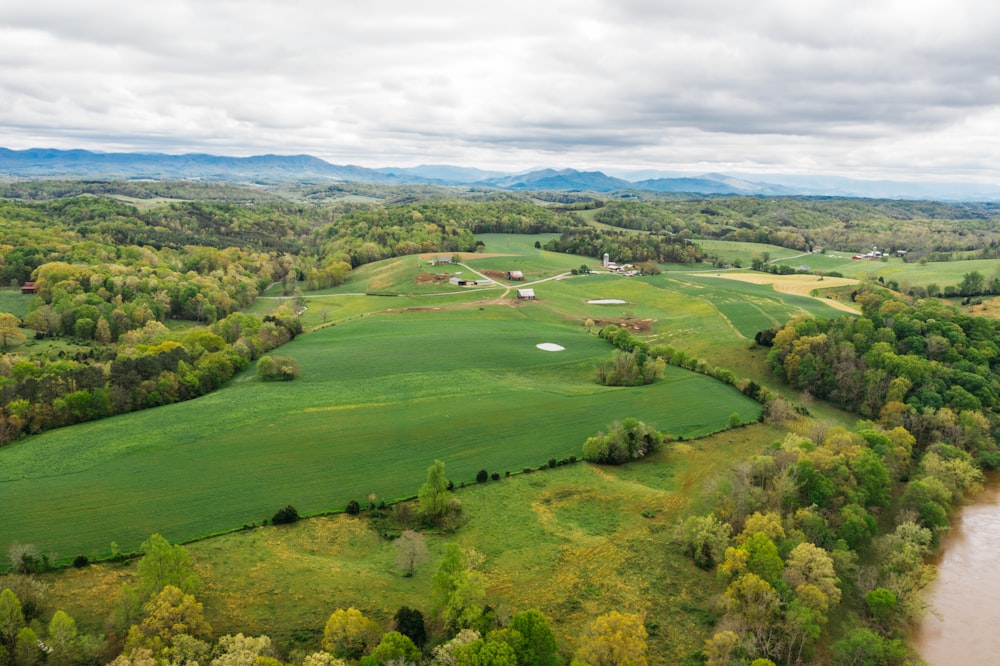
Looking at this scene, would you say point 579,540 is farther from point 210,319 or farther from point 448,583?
point 210,319

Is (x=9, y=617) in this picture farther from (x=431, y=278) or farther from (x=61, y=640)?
(x=431, y=278)

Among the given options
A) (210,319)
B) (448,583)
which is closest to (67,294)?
(210,319)

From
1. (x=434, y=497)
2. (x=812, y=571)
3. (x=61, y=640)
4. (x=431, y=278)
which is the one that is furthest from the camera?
(x=431, y=278)

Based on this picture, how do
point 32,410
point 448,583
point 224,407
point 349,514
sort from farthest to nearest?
point 224,407
point 32,410
point 349,514
point 448,583

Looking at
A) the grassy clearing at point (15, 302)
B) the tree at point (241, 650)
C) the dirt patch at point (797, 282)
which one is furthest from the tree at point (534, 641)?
the grassy clearing at point (15, 302)

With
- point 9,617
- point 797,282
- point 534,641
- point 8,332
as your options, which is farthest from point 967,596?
point 8,332

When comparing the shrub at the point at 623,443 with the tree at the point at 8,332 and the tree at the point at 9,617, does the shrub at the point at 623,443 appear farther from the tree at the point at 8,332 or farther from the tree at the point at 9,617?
the tree at the point at 8,332

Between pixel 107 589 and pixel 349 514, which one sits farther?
pixel 349 514
